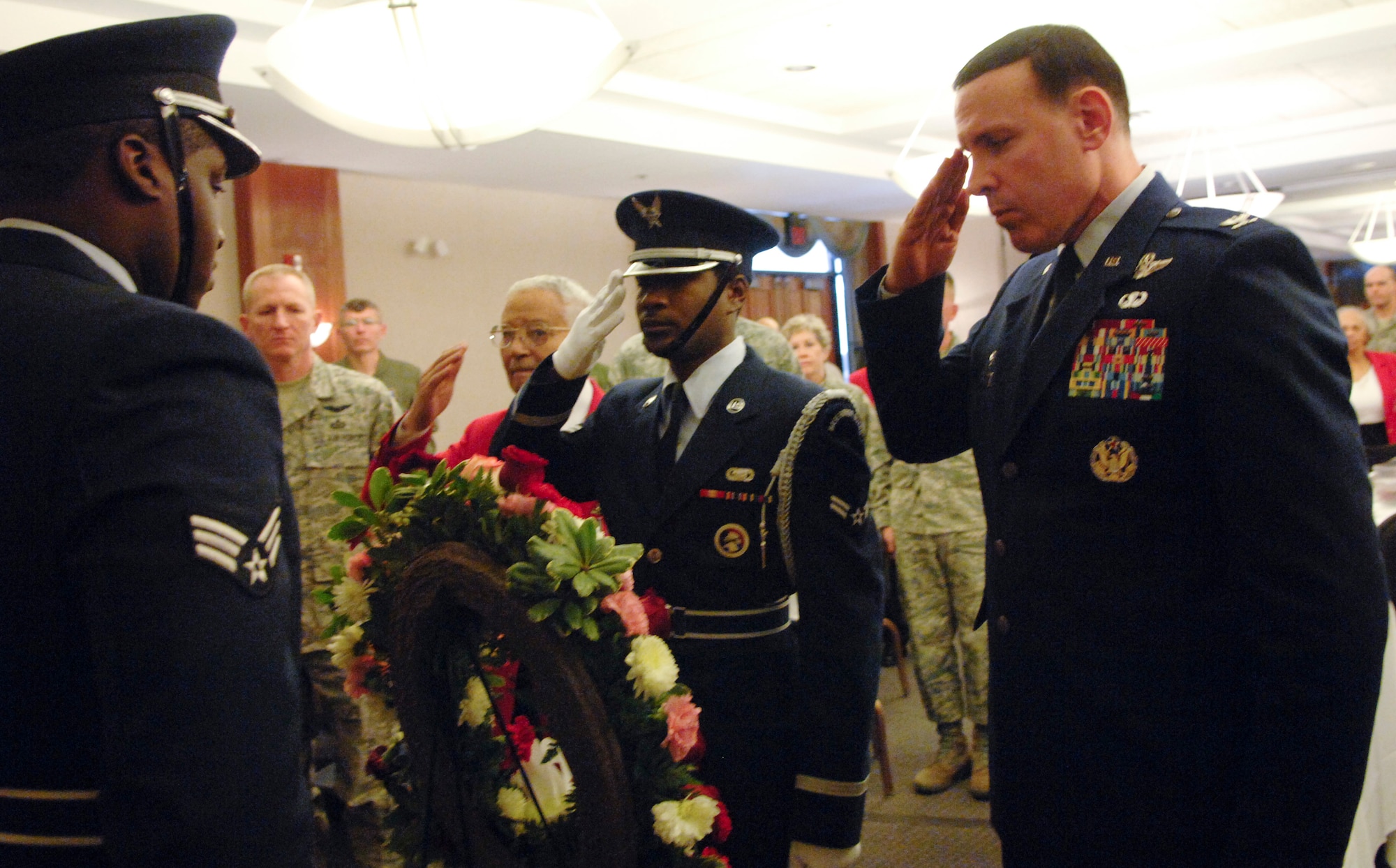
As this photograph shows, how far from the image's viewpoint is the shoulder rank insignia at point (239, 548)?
0.82m

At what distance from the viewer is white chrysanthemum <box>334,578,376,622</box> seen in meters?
1.58

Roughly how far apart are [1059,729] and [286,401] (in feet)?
8.73

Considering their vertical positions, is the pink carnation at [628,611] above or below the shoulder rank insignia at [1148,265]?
below

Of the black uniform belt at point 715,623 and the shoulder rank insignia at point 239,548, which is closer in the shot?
the shoulder rank insignia at point 239,548

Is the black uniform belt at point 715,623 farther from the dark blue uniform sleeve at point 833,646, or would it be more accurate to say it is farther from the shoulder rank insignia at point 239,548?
the shoulder rank insignia at point 239,548

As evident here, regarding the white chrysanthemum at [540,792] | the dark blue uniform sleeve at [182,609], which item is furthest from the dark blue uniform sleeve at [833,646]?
the dark blue uniform sleeve at [182,609]

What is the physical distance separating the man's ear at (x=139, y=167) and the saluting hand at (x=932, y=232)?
35.3 inches

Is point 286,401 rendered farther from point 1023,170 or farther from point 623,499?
point 1023,170

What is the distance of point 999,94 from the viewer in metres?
1.28

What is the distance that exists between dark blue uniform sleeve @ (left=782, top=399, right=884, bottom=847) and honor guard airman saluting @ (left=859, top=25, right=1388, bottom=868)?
293mm

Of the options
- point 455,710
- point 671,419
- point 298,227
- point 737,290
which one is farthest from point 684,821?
point 298,227

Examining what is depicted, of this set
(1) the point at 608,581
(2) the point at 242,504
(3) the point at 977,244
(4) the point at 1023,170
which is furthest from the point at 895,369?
(3) the point at 977,244

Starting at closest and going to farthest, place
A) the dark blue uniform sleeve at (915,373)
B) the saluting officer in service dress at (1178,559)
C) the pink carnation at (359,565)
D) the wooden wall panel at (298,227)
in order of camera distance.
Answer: the saluting officer in service dress at (1178,559), the dark blue uniform sleeve at (915,373), the pink carnation at (359,565), the wooden wall panel at (298,227)

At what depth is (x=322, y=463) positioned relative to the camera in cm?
316
